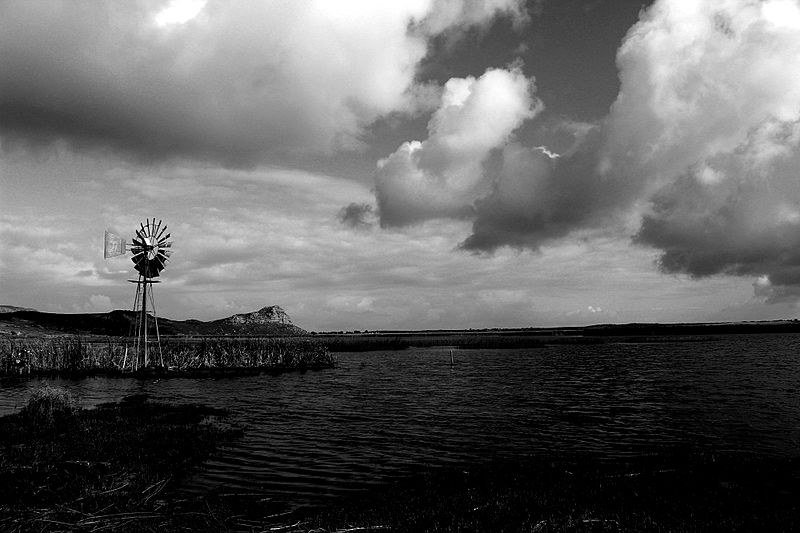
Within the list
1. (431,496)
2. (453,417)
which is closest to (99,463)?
(431,496)

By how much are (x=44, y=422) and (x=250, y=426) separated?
387 inches

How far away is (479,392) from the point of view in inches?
1769

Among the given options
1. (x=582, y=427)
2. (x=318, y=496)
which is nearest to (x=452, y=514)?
(x=318, y=496)

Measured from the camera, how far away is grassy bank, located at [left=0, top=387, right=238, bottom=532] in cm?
1326

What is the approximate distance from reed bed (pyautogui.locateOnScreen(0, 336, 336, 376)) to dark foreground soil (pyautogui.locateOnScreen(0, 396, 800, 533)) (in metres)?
39.4

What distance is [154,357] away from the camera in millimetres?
62938

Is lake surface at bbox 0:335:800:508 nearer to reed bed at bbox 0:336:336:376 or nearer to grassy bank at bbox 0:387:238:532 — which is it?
grassy bank at bbox 0:387:238:532

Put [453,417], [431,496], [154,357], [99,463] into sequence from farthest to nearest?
[154,357] < [453,417] < [99,463] < [431,496]

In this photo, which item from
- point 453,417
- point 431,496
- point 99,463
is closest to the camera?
point 431,496

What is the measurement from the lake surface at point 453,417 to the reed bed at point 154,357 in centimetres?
706

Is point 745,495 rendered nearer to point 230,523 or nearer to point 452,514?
point 452,514

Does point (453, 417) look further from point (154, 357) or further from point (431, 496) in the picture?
point (154, 357)

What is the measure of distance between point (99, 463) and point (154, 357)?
4795 cm

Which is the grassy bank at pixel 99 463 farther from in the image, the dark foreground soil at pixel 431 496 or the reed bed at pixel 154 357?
the reed bed at pixel 154 357
